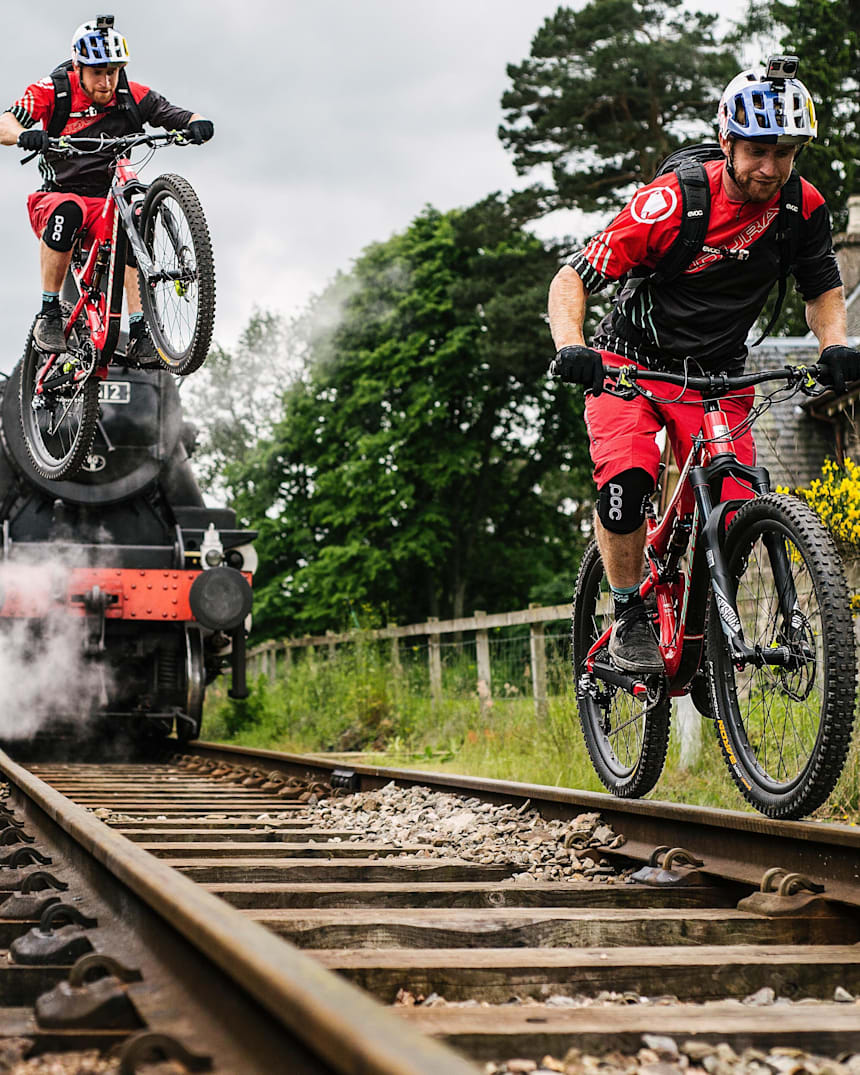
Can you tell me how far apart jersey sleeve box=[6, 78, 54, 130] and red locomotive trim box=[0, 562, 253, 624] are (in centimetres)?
351

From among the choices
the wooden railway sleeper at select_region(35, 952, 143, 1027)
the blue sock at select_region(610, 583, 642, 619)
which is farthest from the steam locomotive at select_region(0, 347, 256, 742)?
the wooden railway sleeper at select_region(35, 952, 143, 1027)

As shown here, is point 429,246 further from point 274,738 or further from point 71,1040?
point 71,1040

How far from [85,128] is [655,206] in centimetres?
364

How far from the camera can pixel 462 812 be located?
4523 mm

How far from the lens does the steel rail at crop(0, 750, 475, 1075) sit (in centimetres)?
117

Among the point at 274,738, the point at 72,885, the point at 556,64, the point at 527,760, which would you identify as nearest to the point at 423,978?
the point at 72,885

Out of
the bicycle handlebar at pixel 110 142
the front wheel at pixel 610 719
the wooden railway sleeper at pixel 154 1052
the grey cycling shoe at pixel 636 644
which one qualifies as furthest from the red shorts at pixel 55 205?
the wooden railway sleeper at pixel 154 1052

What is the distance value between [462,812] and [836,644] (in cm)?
188

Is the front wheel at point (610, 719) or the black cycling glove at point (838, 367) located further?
the front wheel at point (610, 719)

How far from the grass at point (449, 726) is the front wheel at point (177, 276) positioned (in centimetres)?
A: 252

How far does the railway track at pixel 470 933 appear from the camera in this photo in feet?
5.33

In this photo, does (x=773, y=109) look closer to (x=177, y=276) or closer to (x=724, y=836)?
(x=724, y=836)

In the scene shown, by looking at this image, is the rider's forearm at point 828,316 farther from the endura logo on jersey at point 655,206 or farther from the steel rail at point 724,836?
the steel rail at point 724,836

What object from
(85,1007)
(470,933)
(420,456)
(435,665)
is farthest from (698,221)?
(420,456)
